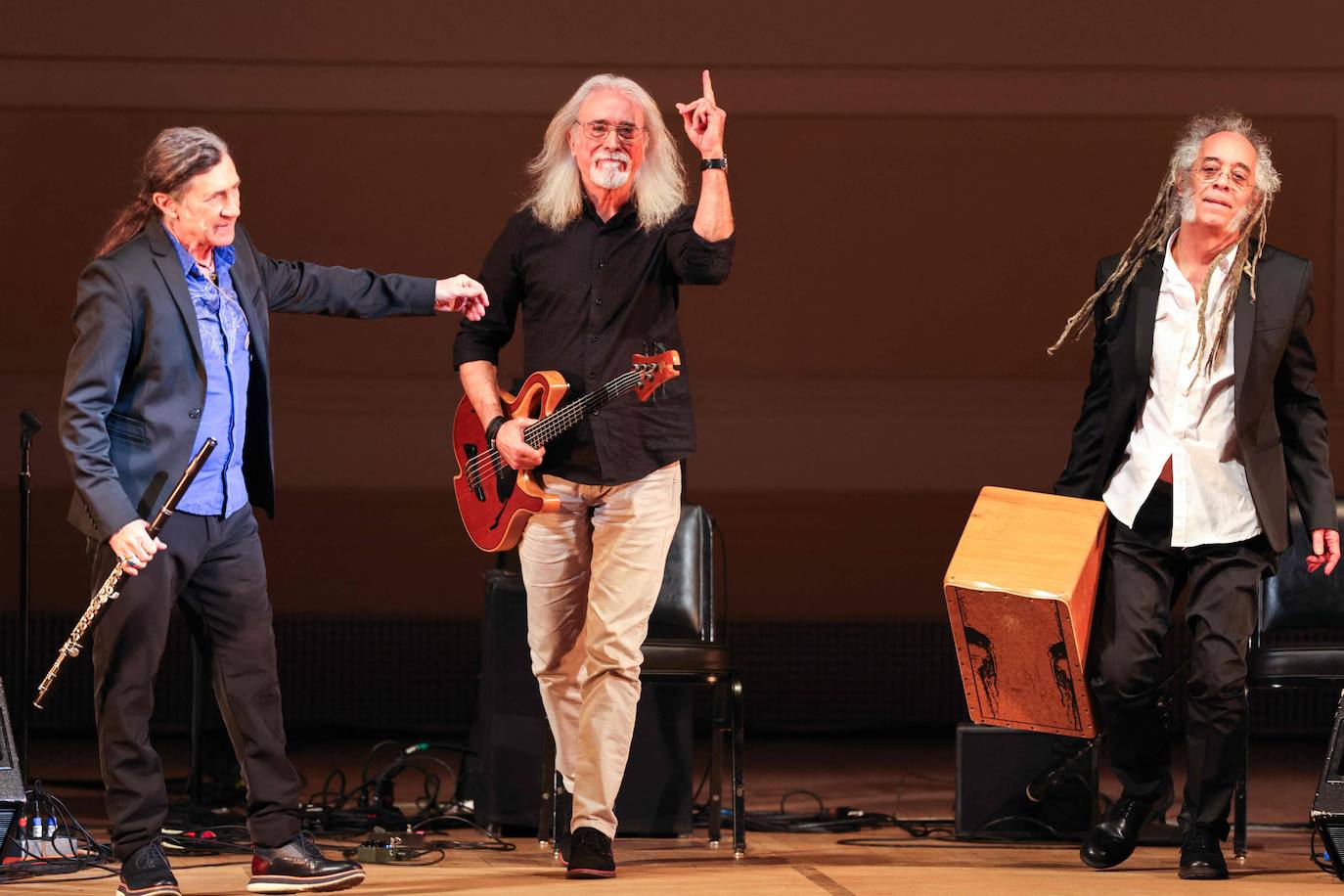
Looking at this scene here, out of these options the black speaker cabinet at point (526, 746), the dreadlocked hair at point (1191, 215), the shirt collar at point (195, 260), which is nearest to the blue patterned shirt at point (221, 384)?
the shirt collar at point (195, 260)

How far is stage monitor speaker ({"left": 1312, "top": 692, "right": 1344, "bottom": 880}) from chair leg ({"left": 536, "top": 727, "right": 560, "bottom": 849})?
1.74 meters

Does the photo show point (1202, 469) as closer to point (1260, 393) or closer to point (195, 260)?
point (1260, 393)

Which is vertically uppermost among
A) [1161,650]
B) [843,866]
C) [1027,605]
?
[1027,605]

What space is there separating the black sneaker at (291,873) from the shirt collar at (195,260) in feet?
3.89

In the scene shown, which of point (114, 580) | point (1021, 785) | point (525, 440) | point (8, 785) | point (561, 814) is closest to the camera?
point (114, 580)

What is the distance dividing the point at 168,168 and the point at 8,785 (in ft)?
4.49

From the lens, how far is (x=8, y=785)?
3.83 m

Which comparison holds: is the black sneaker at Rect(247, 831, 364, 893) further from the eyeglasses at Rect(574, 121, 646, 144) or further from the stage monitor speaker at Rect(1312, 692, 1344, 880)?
the stage monitor speaker at Rect(1312, 692, 1344, 880)

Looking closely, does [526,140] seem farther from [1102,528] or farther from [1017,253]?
[1102,528]

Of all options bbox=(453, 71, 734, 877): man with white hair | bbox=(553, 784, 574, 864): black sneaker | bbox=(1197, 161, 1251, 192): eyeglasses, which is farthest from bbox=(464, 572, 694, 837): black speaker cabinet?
bbox=(1197, 161, 1251, 192): eyeglasses

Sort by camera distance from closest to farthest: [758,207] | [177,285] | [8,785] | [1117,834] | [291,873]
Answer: [177,285], [291,873], [8,785], [1117,834], [758,207]

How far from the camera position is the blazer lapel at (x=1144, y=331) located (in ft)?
13.3

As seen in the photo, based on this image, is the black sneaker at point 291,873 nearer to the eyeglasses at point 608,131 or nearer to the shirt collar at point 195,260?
the shirt collar at point 195,260

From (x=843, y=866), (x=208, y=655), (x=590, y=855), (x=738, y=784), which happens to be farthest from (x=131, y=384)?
(x=843, y=866)
